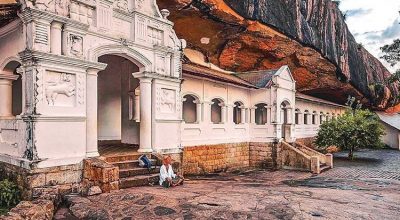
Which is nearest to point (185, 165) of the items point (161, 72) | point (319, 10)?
point (161, 72)

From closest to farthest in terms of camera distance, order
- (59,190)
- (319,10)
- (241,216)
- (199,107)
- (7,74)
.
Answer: (241,216), (59,190), (7,74), (199,107), (319,10)

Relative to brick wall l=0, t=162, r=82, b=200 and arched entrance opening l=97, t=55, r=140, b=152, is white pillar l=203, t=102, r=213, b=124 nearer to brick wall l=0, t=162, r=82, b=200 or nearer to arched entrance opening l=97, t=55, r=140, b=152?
arched entrance opening l=97, t=55, r=140, b=152

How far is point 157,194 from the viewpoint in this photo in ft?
28.5

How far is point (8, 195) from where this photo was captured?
8.31m

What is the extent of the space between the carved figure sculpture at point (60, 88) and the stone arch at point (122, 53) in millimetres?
1047

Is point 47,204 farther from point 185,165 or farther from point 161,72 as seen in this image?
point 185,165

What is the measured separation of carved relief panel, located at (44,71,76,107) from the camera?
8.63 m

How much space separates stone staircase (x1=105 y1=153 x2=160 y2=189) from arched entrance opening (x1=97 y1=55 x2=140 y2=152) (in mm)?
3722

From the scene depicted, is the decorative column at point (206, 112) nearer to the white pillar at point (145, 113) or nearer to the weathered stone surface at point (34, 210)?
the white pillar at point (145, 113)

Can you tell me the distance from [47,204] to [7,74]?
16.7ft

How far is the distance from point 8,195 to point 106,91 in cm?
755

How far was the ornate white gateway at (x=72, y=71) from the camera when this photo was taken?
8422 millimetres

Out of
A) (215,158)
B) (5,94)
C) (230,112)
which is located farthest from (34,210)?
(230,112)

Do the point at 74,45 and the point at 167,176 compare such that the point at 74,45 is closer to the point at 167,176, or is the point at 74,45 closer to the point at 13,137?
the point at 13,137
